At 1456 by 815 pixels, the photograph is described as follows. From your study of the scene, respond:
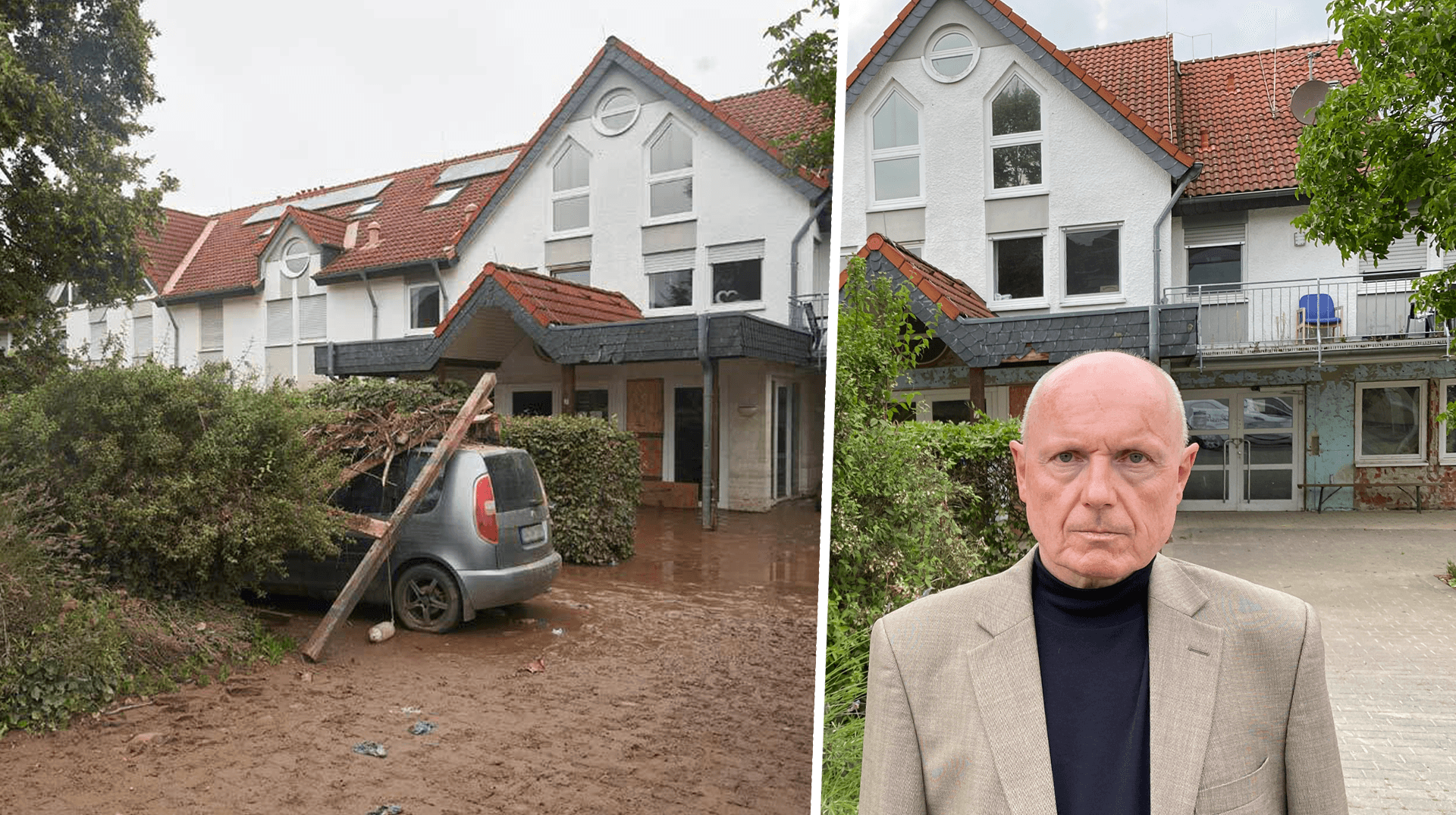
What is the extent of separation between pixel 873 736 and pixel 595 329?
3.09ft

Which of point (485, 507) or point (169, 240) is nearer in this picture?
point (169, 240)

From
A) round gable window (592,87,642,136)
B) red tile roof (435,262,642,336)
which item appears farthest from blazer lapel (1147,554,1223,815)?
round gable window (592,87,642,136)

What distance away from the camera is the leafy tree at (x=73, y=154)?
1.58 m

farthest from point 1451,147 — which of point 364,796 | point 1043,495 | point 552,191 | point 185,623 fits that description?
point 185,623

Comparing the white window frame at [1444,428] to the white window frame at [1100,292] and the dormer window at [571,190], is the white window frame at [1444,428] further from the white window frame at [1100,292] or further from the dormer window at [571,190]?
the dormer window at [571,190]

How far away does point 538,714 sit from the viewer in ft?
5.57

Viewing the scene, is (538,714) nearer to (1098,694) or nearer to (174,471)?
(174,471)

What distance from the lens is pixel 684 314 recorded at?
1.65 m

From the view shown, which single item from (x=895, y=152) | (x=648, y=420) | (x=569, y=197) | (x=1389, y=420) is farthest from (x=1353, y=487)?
Answer: (x=569, y=197)

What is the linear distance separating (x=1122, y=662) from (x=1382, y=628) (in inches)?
43.4

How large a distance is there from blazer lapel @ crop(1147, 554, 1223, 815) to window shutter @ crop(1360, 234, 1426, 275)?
0.98m

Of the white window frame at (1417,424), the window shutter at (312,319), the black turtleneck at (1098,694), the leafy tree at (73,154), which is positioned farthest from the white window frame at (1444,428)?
the leafy tree at (73,154)

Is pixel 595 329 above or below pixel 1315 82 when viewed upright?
below

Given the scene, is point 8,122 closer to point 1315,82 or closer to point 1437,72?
point 1315,82
